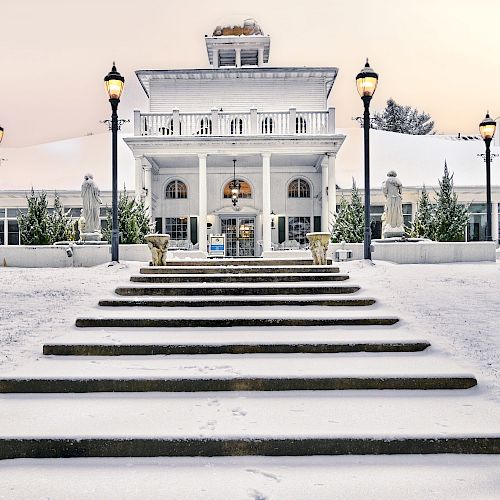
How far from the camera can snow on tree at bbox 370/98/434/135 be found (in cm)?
6588

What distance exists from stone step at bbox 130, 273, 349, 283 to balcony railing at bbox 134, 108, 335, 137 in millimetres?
12768

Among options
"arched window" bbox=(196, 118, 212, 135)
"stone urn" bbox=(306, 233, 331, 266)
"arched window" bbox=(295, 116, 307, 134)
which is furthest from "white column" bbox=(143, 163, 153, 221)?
"stone urn" bbox=(306, 233, 331, 266)

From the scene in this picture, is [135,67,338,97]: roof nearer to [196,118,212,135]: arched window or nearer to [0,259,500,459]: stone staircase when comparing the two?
[196,118,212,135]: arched window

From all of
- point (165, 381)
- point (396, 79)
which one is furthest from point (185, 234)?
point (396, 79)

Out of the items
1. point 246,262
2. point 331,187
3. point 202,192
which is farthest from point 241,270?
point 331,187

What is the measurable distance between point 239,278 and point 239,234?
52.8 feet

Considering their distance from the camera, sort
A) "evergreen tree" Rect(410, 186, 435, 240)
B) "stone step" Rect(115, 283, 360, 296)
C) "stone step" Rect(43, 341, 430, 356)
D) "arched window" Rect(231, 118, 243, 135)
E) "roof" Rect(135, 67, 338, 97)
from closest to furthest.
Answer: "stone step" Rect(43, 341, 430, 356) → "stone step" Rect(115, 283, 360, 296) → "evergreen tree" Rect(410, 186, 435, 240) → "arched window" Rect(231, 118, 243, 135) → "roof" Rect(135, 67, 338, 97)

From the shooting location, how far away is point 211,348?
224 inches

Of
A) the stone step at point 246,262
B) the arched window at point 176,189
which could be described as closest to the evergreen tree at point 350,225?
the stone step at point 246,262

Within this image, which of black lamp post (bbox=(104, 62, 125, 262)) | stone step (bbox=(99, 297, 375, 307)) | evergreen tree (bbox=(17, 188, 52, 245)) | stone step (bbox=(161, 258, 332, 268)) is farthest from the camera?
evergreen tree (bbox=(17, 188, 52, 245))

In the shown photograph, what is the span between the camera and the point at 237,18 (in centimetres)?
2892

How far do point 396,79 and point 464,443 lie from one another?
84.6 meters

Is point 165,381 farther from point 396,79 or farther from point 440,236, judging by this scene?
point 396,79

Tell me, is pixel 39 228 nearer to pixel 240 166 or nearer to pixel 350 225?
pixel 240 166
